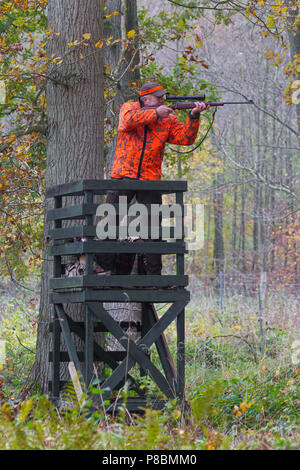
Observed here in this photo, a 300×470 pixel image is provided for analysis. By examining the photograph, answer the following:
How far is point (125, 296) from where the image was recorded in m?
6.30

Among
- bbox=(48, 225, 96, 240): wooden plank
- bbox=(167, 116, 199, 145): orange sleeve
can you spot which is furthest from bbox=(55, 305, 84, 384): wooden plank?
bbox=(167, 116, 199, 145): orange sleeve

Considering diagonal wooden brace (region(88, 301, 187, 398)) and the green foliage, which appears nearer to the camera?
diagonal wooden brace (region(88, 301, 187, 398))

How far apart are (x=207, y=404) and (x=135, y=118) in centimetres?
279

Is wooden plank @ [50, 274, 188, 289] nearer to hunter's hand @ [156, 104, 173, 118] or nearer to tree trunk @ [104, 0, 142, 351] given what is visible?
hunter's hand @ [156, 104, 173, 118]

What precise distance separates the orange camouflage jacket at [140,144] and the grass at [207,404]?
2059 millimetres

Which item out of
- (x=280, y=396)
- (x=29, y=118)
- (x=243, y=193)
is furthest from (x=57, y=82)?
(x=243, y=193)

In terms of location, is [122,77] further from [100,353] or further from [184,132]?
[100,353]

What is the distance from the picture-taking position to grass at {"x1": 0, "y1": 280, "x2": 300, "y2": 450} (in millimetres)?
4609

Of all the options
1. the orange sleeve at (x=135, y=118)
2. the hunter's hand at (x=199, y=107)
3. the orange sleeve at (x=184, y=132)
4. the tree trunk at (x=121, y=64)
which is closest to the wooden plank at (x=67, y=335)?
the orange sleeve at (x=135, y=118)

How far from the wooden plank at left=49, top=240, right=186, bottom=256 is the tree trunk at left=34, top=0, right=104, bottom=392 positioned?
120 cm

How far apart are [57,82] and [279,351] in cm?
540

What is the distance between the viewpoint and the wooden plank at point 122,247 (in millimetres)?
6277

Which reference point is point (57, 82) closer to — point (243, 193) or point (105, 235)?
point (105, 235)
